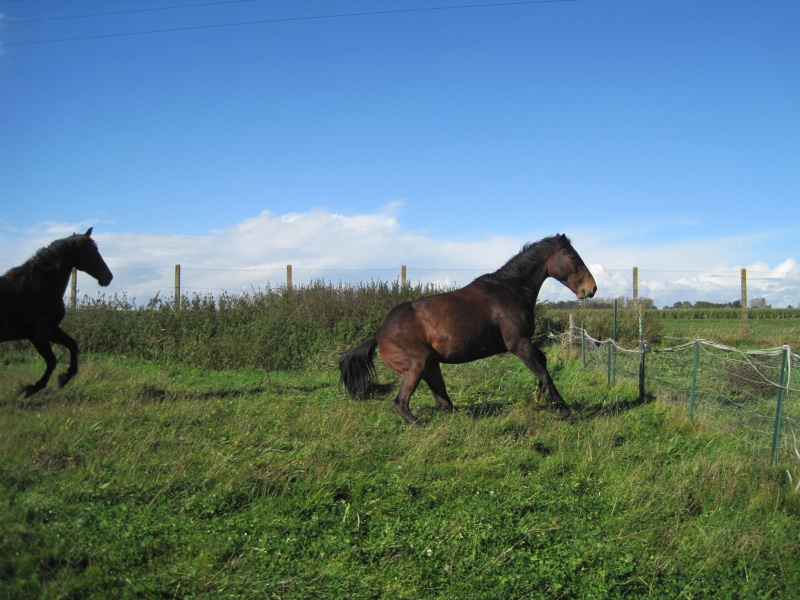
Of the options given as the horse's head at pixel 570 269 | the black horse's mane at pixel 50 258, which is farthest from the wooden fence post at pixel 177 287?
the horse's head at pixel 570 269

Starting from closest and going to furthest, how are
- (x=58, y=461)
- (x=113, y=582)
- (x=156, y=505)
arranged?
1. (x=113, y=582)
2. (x=156, y=505)
3. (x=58, y=461)

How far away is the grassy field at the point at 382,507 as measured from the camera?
3.93 meters

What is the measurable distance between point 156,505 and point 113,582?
102 centimetres

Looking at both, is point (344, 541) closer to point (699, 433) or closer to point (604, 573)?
point (604, 573)

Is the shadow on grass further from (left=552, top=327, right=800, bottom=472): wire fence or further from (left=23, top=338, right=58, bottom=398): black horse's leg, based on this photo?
(left=23, top=338, right=58, bottom=398): black horse's leg

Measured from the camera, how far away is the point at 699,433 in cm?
715

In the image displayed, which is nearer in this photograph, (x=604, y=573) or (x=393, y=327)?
(x=604, y=573)

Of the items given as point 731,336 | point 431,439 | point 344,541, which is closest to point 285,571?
point 344,541

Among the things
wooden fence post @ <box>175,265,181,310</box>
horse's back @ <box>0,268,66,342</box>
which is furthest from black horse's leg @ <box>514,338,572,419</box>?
wooden fence post @ <box>175,265,181,310</box>

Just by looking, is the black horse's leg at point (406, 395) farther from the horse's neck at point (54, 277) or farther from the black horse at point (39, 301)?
the horse's neck at point (54, 277)

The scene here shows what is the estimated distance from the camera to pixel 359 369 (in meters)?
8.54

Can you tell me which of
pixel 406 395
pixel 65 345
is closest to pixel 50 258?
pixel 65 345

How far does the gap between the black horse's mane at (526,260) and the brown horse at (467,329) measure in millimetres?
13

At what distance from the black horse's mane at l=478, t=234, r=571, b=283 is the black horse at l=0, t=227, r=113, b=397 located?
546 centimetres
